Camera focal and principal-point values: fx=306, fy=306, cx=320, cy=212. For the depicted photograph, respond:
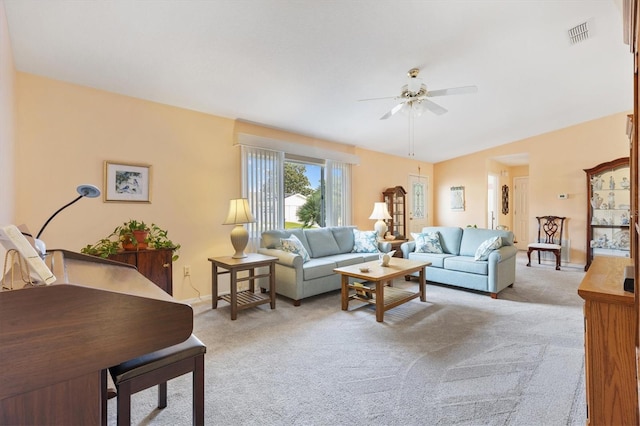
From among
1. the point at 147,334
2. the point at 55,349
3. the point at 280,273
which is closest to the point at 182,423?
the point at 147,334

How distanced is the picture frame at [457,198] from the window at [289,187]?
349 cm

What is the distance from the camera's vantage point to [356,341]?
2.72 metres

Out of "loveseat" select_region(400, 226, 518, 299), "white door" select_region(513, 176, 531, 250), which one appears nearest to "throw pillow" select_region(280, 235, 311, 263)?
"loveseat" select_region(400, 226, 518, 299)

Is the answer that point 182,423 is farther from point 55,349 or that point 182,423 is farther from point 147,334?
point 55,349

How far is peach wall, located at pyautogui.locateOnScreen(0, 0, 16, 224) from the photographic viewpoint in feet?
6.47

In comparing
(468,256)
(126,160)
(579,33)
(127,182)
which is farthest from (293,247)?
(579,33)

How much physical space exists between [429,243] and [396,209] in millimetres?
1678

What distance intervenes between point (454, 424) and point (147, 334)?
1.63 metres

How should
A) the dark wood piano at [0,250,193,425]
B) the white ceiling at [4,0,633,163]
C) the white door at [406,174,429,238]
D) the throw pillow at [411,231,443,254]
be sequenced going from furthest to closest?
1. the white door at [406,174,429,238]
2. the throw pillow at [411,231,443,254]
3. the white ceiling at [4,0,633,163]
4. the dark wood piano at [0,250,193,425]

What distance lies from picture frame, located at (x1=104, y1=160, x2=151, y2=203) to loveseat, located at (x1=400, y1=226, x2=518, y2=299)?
3808 mm

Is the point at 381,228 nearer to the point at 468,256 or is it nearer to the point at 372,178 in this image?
the point at 372,178

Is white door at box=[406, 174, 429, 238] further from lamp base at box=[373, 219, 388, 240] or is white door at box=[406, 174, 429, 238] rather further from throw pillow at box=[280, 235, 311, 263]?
throw pillow at box=[280, 235, 311, 263]

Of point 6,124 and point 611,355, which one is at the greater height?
point 6,124

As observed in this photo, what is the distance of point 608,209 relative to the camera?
5.63 metres
